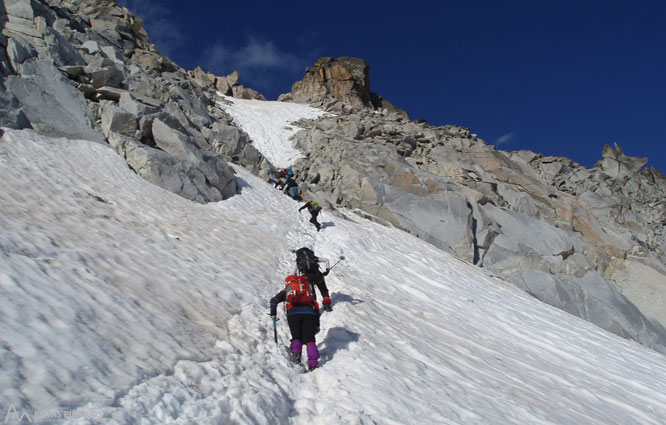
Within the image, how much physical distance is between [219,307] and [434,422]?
4.05 meters

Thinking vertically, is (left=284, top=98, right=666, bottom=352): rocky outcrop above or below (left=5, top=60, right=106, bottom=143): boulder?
above

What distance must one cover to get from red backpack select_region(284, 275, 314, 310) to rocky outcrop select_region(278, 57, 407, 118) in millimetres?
59509

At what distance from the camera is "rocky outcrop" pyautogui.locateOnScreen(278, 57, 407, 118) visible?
65188 mm

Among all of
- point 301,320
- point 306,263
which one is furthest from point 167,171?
point 301,320

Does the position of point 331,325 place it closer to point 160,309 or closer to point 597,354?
A: point 160,309

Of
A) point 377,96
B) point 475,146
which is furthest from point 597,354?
point 377,96

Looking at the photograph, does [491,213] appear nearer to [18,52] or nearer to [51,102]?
[51,102]

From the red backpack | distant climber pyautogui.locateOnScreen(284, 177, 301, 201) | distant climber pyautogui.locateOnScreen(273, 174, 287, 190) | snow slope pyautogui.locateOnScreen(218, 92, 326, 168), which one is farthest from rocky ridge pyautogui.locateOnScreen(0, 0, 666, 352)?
the red backpack

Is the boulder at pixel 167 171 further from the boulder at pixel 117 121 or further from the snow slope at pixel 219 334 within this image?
the boulder at pixel 117 121

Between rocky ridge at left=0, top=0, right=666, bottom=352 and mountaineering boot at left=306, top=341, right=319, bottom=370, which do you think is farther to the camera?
rocky ridge at left=0, top=0, right=666, bottom=352

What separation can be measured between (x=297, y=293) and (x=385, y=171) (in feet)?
70.3

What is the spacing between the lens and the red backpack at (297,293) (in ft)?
20.2

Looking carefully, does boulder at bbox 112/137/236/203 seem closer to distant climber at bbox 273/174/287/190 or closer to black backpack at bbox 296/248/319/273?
distant climber at bbox 273/174/287/190

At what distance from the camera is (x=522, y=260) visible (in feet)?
70.6
